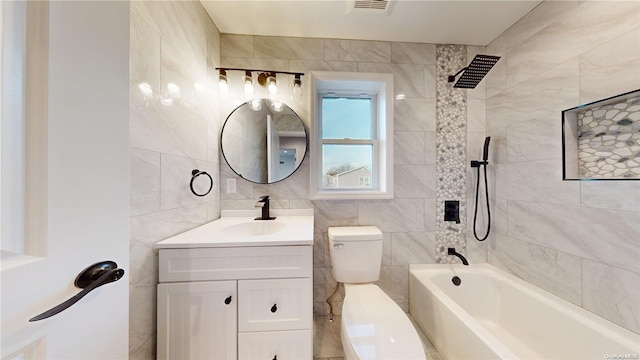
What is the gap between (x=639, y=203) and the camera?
0.99 m

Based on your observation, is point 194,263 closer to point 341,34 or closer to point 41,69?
point 41,69

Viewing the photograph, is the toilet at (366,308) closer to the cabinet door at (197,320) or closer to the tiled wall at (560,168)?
the cabinet door at (197,320)

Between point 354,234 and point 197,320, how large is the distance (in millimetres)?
1022

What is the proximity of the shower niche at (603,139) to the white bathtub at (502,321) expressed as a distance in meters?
0.78

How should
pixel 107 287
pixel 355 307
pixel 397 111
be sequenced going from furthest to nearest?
1. pixel 397 111
2. pixel 355 307
3. pixel 107 287

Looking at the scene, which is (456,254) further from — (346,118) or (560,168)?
(346,118)

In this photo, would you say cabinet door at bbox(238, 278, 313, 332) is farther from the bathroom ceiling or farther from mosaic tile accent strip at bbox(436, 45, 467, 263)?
the bathroom ceiling

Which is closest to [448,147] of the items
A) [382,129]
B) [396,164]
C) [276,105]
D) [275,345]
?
[396,164]

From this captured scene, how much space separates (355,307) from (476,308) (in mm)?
1140

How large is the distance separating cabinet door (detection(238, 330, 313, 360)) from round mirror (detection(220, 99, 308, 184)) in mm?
1021

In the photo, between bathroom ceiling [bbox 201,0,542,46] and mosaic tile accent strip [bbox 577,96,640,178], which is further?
bathroom ceiling [bbox 201,0,542,46]

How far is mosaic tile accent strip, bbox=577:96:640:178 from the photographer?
1.03 meters

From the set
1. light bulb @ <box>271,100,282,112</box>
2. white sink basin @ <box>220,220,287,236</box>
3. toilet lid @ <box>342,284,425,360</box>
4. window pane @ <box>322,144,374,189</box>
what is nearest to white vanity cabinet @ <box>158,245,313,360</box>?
toilet lid @ <box>342,284,425,360</box>

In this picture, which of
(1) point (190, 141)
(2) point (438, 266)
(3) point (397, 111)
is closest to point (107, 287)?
(1) point (190, 141)
